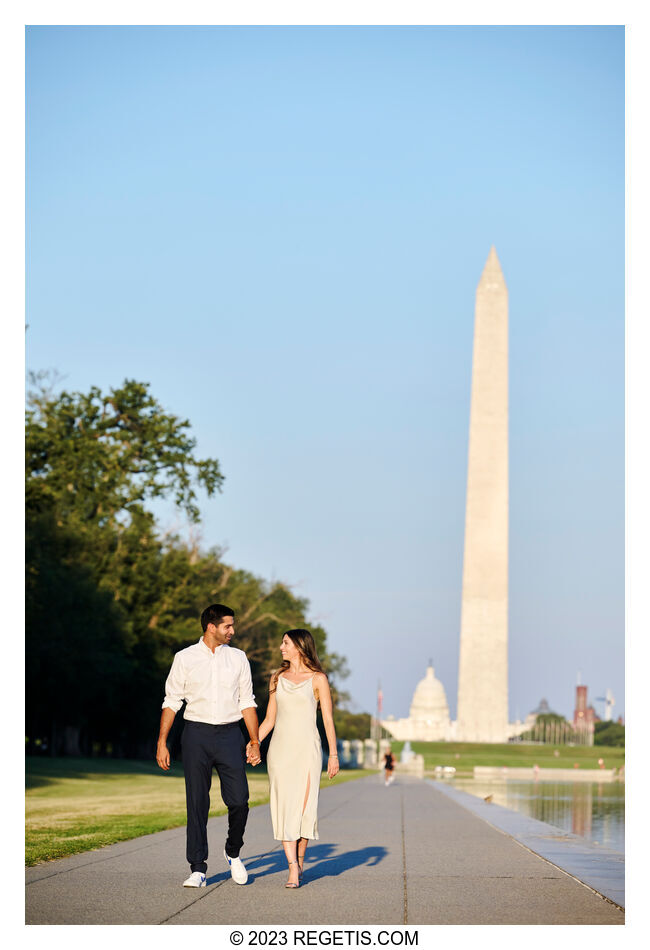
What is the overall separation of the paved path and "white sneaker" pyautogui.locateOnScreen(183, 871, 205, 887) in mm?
74

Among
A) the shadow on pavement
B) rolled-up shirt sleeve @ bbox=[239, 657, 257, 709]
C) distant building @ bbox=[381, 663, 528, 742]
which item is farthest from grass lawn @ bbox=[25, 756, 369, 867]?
distant building @ bbox=[381, 663, 528, 742]

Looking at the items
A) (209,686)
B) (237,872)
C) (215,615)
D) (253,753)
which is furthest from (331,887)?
(215,615)

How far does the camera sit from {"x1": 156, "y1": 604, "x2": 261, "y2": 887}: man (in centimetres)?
917

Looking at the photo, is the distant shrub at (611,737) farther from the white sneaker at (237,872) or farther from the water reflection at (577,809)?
the white sneaker at (237,872)

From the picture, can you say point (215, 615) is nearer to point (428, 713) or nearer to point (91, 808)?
point (91, 808)

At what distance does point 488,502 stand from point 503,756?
12.8 meters

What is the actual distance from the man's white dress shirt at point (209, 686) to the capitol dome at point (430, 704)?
129084 mm

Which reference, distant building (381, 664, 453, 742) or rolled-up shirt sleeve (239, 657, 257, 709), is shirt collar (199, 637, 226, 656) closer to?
rolled-up shirt sleeve (239, 657, 257, 709)

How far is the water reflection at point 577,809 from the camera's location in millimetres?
19672

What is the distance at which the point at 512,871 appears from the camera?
10.7m

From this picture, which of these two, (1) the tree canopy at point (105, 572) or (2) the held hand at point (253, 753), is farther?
(1) the tree canopy at point (105, 572)

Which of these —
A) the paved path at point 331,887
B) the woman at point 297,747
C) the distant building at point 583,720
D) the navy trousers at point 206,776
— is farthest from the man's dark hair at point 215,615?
the distant building at point 583,720
